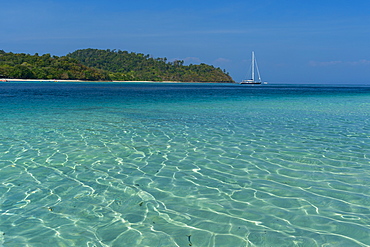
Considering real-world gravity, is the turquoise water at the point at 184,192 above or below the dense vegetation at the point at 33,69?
below

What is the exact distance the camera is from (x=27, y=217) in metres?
5.17

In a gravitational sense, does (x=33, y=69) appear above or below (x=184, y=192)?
above

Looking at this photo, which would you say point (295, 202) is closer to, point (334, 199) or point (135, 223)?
point (334, 199)

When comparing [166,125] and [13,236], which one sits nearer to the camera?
[13,236]

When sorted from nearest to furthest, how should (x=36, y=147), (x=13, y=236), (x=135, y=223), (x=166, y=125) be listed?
(x=13, y=236), (x=135, y=223), (x=36, y=147), (x=166, y=125)

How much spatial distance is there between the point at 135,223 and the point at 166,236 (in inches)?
25.8

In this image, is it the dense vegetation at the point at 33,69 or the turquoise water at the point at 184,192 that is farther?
the dense vegetation at the point at 33,69

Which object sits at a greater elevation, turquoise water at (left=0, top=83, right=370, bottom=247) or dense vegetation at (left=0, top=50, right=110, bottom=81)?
dense vegetation at (left=0, top=50, right=110, bottom=81)

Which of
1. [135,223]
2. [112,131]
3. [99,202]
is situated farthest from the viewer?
[112,131]

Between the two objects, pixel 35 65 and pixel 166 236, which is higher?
pixel 35 65

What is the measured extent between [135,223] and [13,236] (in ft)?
5.84

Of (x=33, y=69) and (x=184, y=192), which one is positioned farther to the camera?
(x=33, y=69)

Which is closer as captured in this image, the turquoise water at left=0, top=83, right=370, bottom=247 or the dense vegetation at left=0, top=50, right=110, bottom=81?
the turquoise water at left=0, top=83, right=370, bottom=247

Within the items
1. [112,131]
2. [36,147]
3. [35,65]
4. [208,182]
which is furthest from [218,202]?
[35,65]
